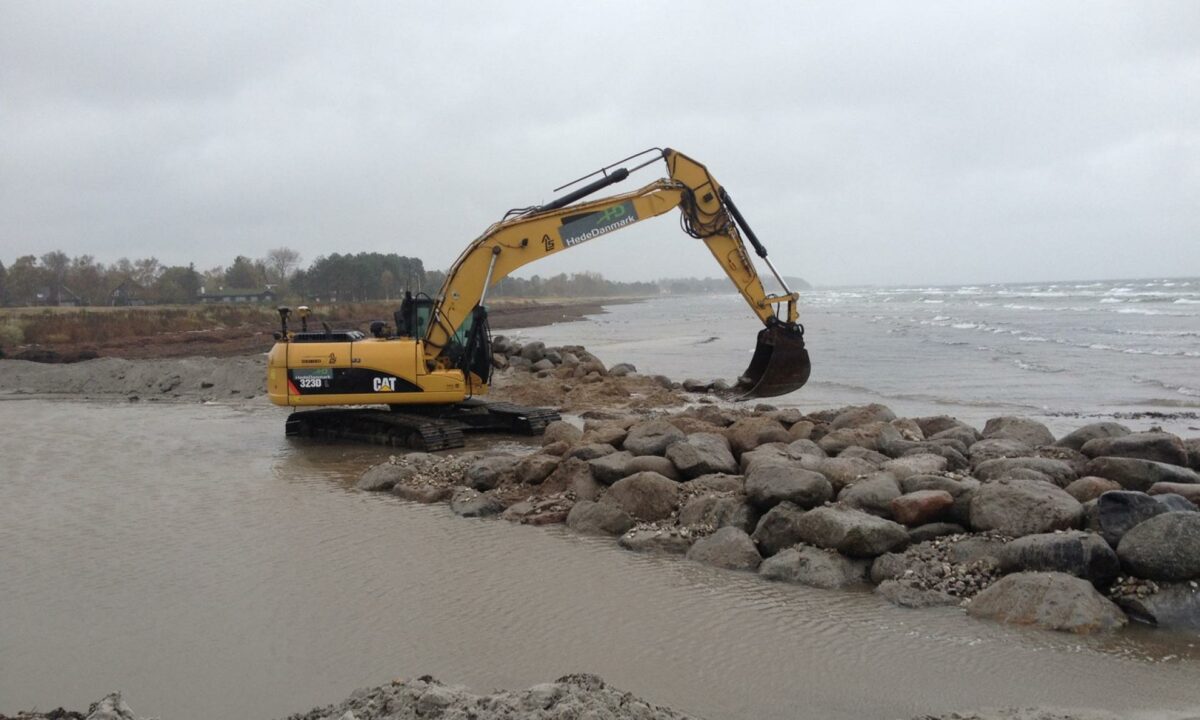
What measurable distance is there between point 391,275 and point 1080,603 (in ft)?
273

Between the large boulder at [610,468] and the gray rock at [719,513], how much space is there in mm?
901

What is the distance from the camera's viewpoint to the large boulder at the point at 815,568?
21.4ft

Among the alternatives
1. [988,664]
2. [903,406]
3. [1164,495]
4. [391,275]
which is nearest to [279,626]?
[988,664]

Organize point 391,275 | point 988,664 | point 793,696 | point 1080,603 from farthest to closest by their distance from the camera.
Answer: point 391,275 → point 1080,603 → point 988,664 → point 793,696

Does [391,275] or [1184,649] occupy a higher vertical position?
[391,275]

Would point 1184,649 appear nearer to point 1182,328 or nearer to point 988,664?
point 988,664

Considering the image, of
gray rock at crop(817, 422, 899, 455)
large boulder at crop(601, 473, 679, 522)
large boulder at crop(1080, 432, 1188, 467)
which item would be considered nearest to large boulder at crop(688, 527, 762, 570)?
large boulder at crop(601, 473, 679, 522)

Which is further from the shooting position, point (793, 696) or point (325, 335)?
point (325, 335)

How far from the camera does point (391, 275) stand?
85.1 m

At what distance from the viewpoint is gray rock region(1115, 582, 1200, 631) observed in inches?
216

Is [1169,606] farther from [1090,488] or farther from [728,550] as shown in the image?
[728,550]

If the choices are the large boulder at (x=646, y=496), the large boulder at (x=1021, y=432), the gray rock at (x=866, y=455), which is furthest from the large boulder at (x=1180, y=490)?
the large boulder at (x=646, y=496)

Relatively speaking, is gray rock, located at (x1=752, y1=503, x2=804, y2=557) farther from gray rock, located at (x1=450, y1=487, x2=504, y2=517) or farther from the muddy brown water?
gray rock, located at (x1=450, y1=487, x2=504, y2=517)

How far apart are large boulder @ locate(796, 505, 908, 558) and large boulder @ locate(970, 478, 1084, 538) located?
2.02 ft
